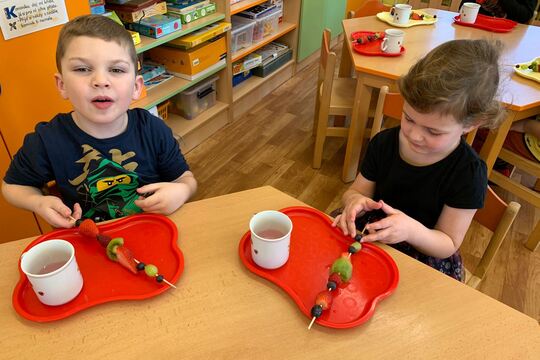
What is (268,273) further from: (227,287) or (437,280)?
(437,280)

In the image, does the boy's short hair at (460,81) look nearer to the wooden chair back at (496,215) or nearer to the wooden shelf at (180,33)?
the wooden chair back at (496,215)

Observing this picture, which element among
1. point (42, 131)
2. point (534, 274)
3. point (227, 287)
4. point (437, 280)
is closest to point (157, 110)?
point (42, 131)

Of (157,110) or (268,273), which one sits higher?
(268,273)

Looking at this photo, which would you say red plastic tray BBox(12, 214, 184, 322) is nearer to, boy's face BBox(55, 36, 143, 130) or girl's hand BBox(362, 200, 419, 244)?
boy's face BBox(55, 36, 143, 130)

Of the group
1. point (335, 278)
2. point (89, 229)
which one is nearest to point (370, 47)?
point (335, 278)

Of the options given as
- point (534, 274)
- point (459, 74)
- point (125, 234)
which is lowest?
point (534, 274)

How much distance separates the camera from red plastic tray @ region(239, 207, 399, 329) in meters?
0.74

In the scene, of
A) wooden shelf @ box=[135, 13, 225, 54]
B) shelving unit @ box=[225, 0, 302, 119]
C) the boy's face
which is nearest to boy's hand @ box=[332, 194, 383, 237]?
the boy's face

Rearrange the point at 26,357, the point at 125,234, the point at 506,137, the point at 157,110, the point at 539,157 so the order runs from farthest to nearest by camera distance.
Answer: the point at 157,110
the point at 506,137
the point at 539,157
the point at 125,234
the point at 26,357

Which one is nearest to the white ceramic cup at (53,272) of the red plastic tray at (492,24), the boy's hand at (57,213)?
the boy's hand at (57,213)

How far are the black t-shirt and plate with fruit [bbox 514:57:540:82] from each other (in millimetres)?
1014

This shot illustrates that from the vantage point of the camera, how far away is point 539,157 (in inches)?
71.5

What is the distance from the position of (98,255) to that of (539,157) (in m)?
1.90

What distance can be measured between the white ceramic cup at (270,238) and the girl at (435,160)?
0.50 ft
